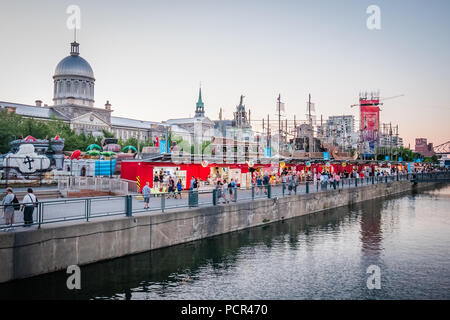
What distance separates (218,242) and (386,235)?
12.2m

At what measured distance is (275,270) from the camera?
60.0 ft

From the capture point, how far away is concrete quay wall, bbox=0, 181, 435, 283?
1480 centimetres

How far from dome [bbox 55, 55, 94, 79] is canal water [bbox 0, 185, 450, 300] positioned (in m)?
139

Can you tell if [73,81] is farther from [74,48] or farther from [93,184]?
[93,184]

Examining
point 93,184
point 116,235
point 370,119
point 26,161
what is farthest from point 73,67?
point 116,235

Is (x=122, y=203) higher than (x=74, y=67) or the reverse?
the reverse

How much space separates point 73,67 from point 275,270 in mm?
149520

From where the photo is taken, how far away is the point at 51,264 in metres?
15.8

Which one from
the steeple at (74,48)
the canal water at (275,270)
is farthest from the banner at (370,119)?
the canal water at (275,270)

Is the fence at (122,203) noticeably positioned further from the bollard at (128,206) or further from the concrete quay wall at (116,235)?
the concrete quay wall at (116,235)

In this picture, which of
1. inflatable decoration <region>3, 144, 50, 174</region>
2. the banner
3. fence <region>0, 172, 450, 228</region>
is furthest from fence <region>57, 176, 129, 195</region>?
the banner

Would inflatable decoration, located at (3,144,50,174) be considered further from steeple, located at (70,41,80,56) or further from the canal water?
steeple, located at (70,41,80,56)
